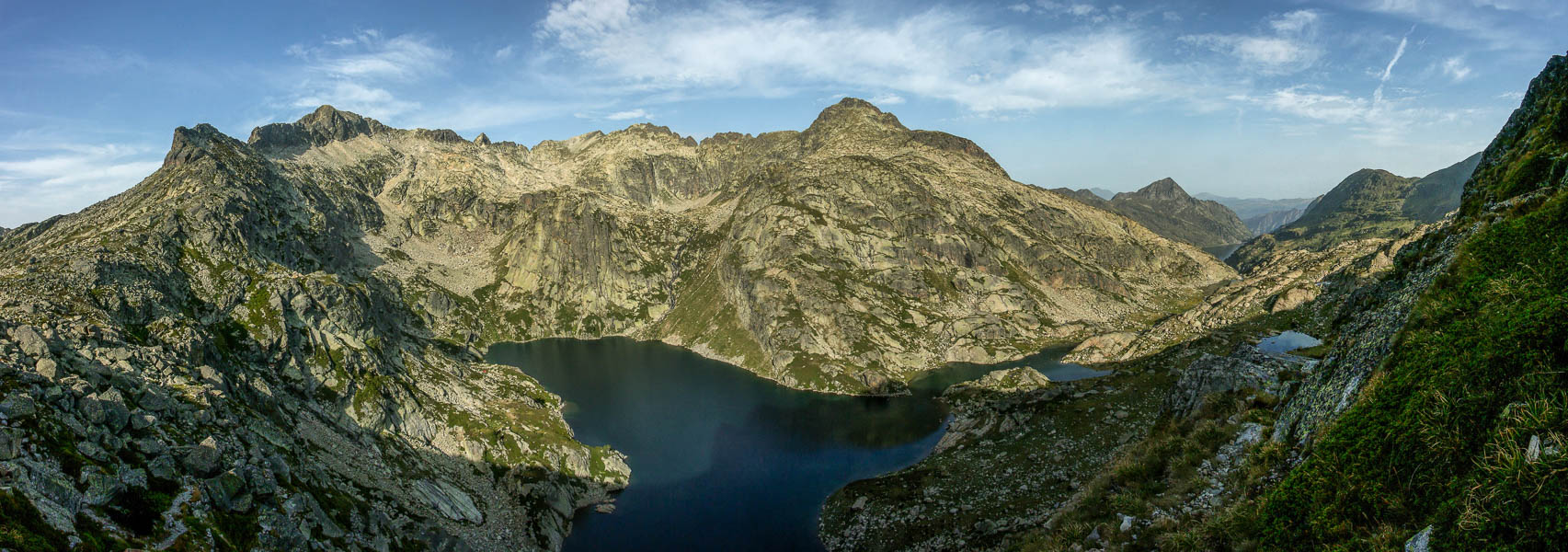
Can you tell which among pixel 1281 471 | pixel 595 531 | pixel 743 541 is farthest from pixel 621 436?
pixel 1281 471

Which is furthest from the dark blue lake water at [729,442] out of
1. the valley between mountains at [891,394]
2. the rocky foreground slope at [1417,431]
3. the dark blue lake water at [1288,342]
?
the rocky foreground slope at [1417,431]

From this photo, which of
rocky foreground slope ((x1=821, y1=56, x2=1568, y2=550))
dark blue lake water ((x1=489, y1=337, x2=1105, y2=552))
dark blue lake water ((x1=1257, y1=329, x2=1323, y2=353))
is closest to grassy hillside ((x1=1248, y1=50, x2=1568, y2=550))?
rocky foreground slope ((x1=821, y1=56, x2=1568, y2=550))

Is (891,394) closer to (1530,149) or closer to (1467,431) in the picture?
(1530,149)

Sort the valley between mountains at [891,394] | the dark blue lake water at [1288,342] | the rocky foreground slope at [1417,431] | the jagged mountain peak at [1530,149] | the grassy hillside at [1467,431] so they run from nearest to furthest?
1. the grassy hillside at [1467,431]
2. the rocky foreground slope at [1417,431]
3. the valley between mountains at [891,394]
4. the jagged mountain peak at [1530,149]
5. the dark blue lake water at [1288,342]

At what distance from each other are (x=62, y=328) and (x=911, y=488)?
79.6 meters

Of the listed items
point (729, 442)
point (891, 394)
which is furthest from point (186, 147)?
point (891, 394)

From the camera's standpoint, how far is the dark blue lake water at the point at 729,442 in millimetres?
77125

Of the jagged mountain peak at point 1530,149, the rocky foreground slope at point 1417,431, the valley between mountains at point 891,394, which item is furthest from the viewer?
the jagged mountain peak at point 1530,149

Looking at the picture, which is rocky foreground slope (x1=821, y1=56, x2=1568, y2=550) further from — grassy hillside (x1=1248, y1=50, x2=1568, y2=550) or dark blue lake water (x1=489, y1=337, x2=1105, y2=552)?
dark blue lake water (x1=489, y1=337, x2=1105, y2=552)

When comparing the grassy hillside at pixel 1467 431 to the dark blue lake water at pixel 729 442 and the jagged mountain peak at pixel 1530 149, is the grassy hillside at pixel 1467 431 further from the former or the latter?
the dark blue lake water at pixel 729 442

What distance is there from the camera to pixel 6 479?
2209cm

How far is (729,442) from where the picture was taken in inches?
4405

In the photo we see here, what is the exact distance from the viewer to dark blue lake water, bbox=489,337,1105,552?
77125mm

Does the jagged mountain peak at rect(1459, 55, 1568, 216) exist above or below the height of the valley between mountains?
above
